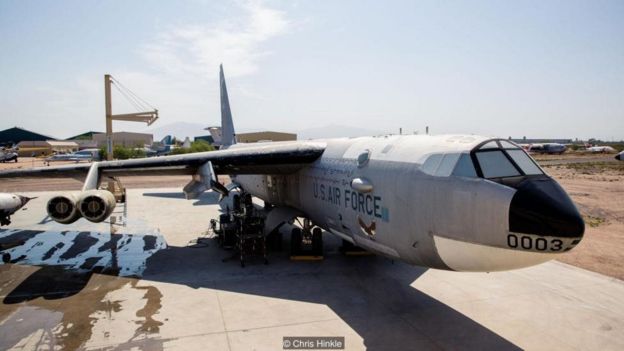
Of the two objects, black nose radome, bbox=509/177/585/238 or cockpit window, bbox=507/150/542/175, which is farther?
cockpit window, bbox=507/150/542/175

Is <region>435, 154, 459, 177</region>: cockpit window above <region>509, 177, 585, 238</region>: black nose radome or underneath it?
above

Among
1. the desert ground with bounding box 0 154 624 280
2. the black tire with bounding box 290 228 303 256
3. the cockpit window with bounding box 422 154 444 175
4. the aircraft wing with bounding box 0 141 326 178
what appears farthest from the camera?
the black tire with bounding box 290 228 303 256

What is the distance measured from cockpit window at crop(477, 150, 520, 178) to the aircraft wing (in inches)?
253

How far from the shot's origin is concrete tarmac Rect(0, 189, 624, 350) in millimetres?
8305

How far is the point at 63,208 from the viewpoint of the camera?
11.8 metres

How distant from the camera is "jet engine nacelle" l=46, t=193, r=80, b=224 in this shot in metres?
11.7

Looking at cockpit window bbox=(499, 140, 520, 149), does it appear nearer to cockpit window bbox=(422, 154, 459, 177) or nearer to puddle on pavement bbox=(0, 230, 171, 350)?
cockpit window bbox=(422, 154, 459, 177)

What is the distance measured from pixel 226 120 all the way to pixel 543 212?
21.0 metres

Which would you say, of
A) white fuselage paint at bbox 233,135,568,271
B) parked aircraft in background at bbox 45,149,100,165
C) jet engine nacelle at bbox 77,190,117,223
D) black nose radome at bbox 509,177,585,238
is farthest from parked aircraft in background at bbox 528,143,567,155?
jet engine nacelle at bbox 77,190,117,223

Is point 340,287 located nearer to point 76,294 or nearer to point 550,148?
point 76,294

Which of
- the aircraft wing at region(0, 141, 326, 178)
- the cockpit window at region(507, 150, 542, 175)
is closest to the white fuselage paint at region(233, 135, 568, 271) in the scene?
the cockpit window at region(507, 150, 542, 175)

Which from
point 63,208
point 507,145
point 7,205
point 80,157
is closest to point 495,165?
point 507,145

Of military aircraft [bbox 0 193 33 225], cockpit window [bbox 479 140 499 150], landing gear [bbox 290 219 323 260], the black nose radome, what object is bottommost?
landing gear [bbox 290 219 323 260]

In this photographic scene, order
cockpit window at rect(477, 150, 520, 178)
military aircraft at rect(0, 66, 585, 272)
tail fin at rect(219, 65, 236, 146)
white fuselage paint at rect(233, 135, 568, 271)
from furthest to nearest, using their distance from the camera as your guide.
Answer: tail fin at rect(219, 65, 236, 146), cockpit window at rect(477, 150, 520, 178), white fuselage paint at rect(233, 135, 568, 271), military aircraft at rect(0, 66, 585, 272)
